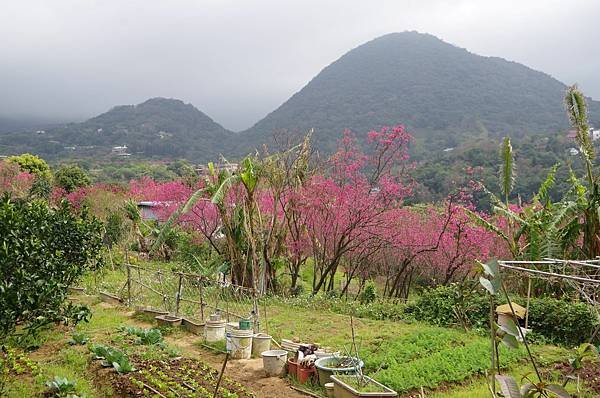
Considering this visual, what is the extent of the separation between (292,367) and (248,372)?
0.81 meters

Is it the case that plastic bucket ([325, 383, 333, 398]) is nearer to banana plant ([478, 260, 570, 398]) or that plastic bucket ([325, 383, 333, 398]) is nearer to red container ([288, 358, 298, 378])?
red container ([288, 358, 298, 378])

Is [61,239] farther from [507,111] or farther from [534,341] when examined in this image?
[507,111]

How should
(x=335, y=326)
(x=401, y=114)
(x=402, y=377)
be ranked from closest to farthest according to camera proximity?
(x=402, y=377) < (x=335, y=326) < (x=401, y=114)

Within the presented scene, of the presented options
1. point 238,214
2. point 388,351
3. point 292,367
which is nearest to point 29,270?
point 292,367

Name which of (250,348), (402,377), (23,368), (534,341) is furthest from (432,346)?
(23,368)

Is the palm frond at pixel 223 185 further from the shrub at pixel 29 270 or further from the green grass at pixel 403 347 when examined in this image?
the shrub at pixel 29 270

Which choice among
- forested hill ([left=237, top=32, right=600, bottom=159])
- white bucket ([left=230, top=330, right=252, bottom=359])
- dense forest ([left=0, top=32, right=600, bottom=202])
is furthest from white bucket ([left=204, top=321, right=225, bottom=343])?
forested hill ([left=237, top=32, right=600, bottom=159])

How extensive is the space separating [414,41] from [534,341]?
109 m

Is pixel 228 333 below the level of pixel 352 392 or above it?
below

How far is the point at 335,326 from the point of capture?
1088 centimetres

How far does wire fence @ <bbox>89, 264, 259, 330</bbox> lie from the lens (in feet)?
36.6

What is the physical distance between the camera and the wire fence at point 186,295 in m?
11.1

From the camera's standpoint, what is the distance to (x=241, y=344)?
28.4ft

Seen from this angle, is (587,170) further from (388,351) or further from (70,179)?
(70,179)
